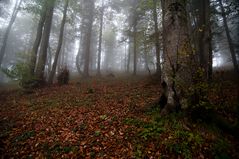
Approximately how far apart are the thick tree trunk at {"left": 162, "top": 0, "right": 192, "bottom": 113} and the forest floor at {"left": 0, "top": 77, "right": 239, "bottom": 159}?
74cm

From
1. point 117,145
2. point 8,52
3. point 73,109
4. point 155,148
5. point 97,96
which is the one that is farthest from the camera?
point 8,52

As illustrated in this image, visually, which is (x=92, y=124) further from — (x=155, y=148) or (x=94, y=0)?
(x=94, y=0)

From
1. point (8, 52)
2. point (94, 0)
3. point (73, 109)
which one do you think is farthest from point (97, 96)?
point (8, 52)

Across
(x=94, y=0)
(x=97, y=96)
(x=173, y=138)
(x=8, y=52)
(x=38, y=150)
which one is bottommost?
(x=38, y=150)

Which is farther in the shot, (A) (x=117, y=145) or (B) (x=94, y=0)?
(B) (x=94, y=0)

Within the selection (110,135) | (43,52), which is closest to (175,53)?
(110,135)

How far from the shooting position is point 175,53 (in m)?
6.19

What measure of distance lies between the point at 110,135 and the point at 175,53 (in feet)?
11.5

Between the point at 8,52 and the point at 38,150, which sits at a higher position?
the point at 8,52

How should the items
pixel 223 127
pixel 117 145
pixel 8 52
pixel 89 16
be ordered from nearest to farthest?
pixel 117 145 → pixel 223 127 → pixel 89 16 → pixel 8 52

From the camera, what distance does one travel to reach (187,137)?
4918mm

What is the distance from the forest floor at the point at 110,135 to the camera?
4.69m

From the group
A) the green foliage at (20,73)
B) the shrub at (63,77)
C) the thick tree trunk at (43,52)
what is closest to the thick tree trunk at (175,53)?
the green foliage at (20,73)

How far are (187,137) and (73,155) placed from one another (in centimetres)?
316
